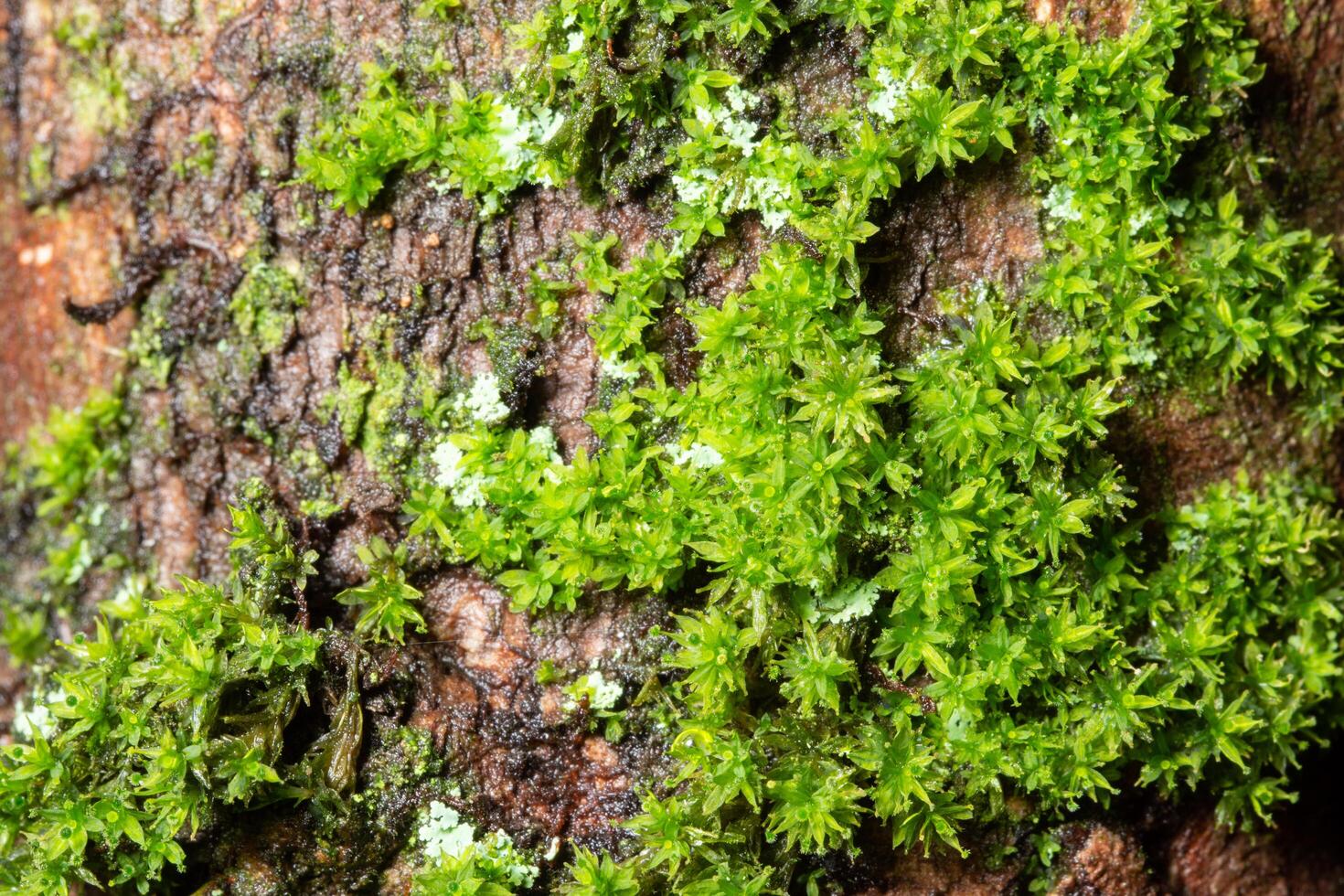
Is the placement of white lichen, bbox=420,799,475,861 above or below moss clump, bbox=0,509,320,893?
below

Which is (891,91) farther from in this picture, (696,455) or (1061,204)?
(696,455)

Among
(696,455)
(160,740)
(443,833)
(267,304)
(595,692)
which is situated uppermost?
(267,304)

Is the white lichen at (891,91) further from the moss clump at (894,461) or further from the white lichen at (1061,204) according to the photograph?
the white lichen at (1061,204)

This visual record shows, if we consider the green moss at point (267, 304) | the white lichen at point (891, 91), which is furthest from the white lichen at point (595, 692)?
the white lichen at point (891, 91)

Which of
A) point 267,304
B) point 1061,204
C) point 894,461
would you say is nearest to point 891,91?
point 1061,204

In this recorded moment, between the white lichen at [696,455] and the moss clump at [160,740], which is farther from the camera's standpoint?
the white lichen at [696,455]

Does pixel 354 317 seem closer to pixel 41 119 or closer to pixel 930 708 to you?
pixel 41 119

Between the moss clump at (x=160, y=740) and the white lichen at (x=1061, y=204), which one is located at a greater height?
the white lichen at (x=1061, y=204)

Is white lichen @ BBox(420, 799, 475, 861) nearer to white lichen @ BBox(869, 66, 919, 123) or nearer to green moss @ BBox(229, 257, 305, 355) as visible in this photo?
green moss @ BBox(229, 257, 305, 355)

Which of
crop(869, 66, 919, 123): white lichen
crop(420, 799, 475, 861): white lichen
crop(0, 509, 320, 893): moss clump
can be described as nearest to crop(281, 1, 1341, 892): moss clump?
crop(869, 66, 919, 123): white lichen
